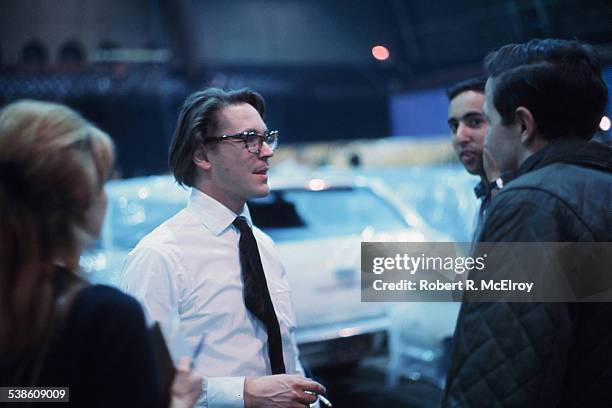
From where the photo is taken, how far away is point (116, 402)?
1129 mm

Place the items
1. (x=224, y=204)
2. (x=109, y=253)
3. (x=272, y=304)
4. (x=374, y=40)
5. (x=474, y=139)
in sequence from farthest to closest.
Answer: (x=374, y=40) → (x=109, y=253) → (x=474, y=139) → (x=224, y=204) → (x=272, y=304)

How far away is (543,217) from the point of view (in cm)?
140

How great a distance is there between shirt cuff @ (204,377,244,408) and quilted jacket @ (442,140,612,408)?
662mm

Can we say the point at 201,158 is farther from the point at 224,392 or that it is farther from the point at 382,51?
the point at 382,51

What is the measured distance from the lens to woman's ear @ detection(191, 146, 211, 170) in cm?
221

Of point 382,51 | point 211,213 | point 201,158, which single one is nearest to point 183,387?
point 211,213

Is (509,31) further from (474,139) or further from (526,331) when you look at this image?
(526,331)

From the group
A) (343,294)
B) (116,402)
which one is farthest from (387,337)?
(116,402)

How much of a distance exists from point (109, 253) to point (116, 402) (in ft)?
12.6

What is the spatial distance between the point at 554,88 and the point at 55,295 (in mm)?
1160

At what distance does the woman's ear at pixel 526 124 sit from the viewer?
5.05 feet

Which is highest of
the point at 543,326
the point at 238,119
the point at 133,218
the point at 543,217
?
the point at 133,218

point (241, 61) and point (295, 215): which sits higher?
point (241, 61)

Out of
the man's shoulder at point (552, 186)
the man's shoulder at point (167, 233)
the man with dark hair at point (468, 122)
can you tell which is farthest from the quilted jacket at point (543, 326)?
the man with dark hair at point (468, 122)
